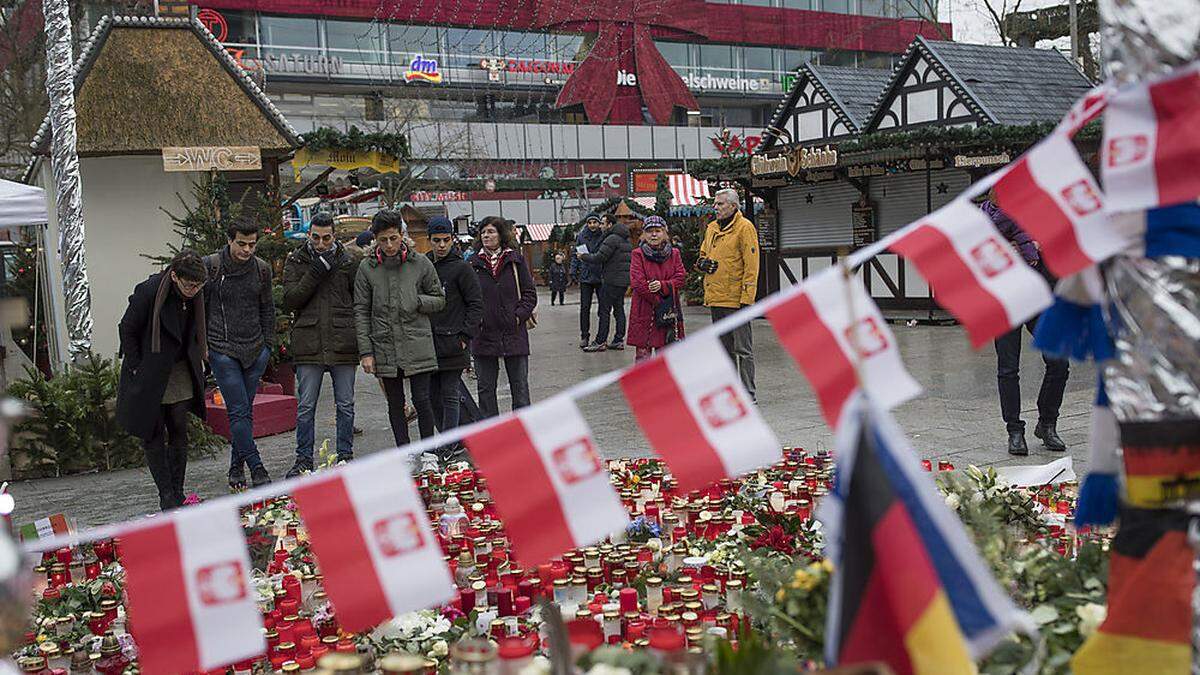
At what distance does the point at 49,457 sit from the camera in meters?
9.02

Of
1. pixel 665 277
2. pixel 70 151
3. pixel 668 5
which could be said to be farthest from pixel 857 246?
pixel 668 5

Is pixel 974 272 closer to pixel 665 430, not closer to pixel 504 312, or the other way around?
pixel 665 430

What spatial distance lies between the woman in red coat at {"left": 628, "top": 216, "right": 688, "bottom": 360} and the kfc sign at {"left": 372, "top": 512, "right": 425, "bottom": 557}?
320 inches

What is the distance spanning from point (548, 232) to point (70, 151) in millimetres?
34531

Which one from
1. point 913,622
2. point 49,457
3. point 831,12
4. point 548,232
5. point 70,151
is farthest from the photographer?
point 831,12

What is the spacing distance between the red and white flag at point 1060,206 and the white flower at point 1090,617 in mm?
960

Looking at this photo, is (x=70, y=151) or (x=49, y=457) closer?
(x=49, y=457)

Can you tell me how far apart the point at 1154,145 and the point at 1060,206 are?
31cm

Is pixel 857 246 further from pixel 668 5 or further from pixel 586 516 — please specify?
pixel 668 5

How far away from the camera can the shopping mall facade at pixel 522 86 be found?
44.2m

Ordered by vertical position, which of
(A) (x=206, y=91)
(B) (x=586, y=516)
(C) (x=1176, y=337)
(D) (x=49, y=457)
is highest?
(A) (x=206, y=91)

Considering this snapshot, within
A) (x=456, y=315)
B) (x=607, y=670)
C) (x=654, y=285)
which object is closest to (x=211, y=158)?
(x=654, y=285)

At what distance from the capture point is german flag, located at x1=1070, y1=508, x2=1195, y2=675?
2586 millimetres

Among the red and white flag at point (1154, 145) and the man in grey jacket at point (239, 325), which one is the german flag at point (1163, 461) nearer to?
the red and white flag at point (1154, 145)
